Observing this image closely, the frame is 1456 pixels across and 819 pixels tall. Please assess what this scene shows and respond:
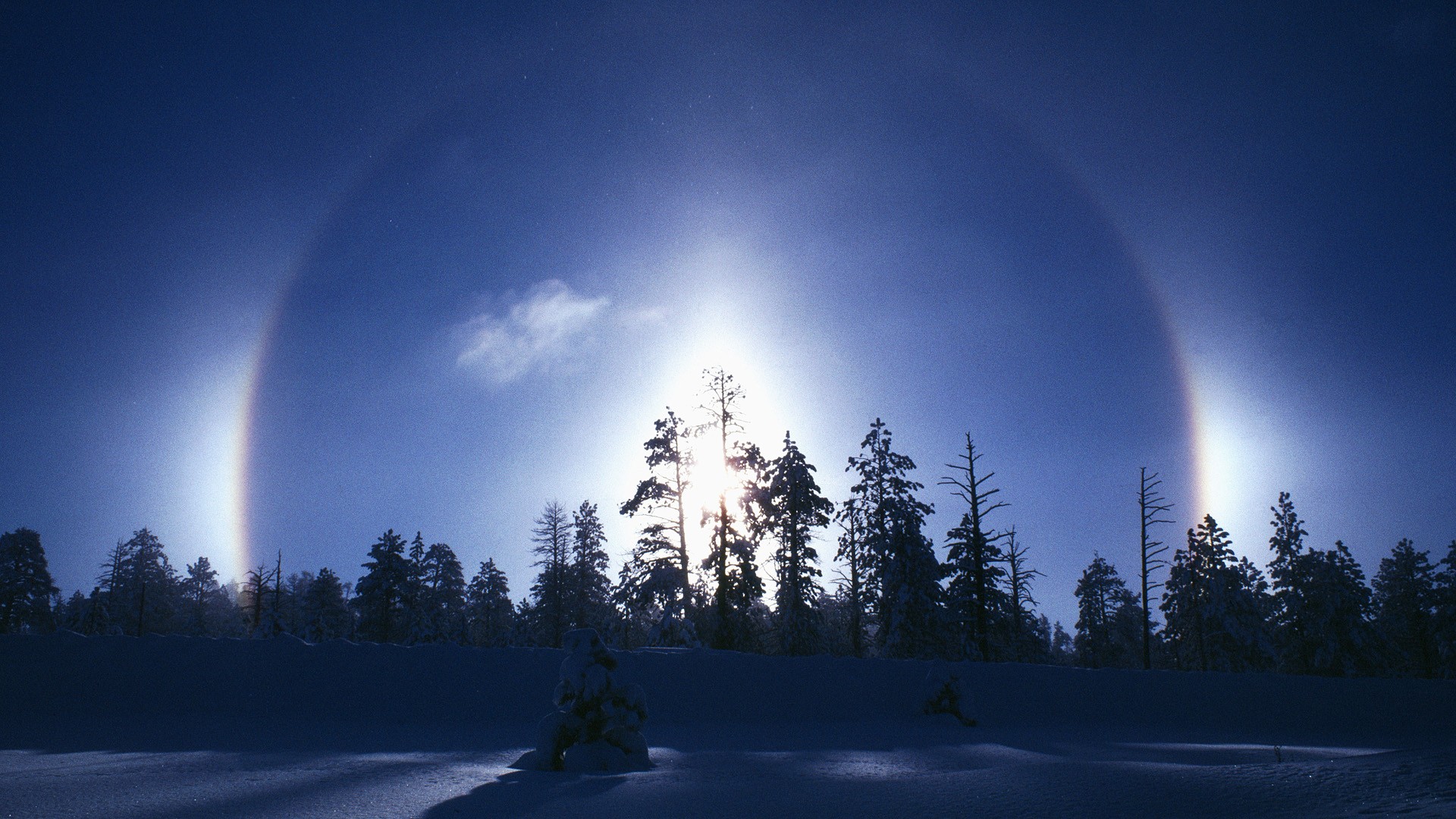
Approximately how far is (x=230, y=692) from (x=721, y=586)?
1548cm

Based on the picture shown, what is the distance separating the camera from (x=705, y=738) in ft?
43.5

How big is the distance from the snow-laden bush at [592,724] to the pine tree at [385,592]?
36799 mm

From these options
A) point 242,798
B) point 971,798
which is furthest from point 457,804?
point 971,798

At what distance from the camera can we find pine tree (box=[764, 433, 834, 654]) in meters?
29.2

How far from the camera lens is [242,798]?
602 cm

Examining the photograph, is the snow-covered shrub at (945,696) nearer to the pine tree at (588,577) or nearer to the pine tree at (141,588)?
the pine tree at (588,577)

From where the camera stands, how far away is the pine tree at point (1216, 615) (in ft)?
121

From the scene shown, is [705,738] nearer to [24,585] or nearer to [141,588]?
[24,585]

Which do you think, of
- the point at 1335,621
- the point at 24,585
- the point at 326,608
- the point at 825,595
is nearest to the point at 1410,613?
the point at 1335,621

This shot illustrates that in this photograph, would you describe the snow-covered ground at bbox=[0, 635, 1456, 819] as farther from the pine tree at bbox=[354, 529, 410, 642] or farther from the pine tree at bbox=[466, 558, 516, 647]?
the pine tree at bbox=[466, 558, 516, 647]

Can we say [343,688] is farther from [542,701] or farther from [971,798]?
[971,798]

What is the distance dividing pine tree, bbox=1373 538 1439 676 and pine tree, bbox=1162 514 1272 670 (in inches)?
416

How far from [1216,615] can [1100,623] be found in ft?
67.5

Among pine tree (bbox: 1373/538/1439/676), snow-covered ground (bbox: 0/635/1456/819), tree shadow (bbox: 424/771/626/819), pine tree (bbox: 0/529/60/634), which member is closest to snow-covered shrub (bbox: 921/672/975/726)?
snow-covered ground (bbox: 0/635/1456/819)
